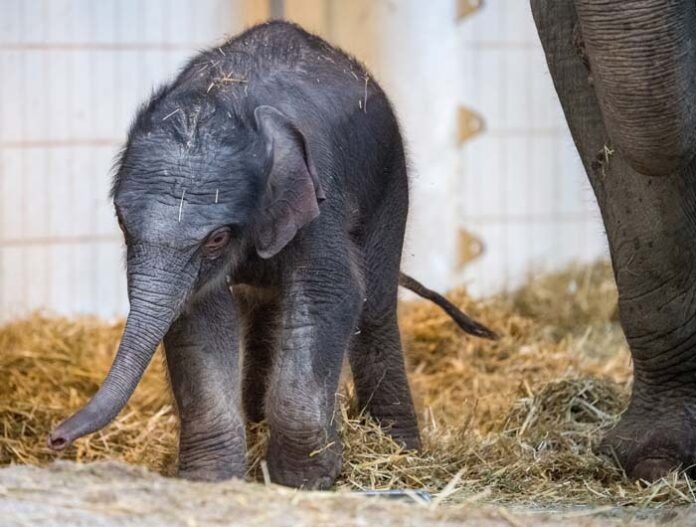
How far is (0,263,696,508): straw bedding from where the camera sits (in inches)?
242

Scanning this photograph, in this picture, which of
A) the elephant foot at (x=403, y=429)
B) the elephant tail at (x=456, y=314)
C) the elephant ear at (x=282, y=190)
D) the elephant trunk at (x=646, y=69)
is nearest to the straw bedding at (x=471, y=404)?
the elephant foot at (x=403, y=429)

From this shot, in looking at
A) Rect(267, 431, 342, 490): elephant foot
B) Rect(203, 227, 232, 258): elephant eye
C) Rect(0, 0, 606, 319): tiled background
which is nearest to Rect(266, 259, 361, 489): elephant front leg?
Rect(267, 431, 342, 490): elephant foot

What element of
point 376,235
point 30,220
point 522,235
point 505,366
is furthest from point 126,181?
point 522,235

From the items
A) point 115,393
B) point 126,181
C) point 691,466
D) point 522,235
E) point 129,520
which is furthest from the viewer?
point 522,235

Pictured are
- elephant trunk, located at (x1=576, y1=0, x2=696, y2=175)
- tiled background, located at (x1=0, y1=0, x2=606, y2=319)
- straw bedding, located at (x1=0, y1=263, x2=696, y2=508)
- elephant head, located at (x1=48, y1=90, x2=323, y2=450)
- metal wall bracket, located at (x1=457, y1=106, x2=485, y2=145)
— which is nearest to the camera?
elephant trunk, located at (x1=576, y1=0, x2=696, y2=175)

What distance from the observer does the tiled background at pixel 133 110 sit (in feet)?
32.8

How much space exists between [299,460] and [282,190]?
90cm

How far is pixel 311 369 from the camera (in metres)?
5.83

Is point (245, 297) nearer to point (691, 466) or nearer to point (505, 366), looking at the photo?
point (691, 466)

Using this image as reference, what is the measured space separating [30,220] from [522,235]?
3270 mm

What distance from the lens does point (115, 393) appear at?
5160 mm

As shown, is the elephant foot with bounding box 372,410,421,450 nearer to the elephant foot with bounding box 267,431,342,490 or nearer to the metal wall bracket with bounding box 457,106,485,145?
the elephant foot with bounding box 267,431,342,490

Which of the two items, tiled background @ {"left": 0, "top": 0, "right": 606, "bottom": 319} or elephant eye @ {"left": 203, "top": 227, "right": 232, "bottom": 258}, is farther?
tiled background @ {"left": 0, "top": 0, "right": 606, "bottom": 319}

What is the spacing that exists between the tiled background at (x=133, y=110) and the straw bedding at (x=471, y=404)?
500mm
